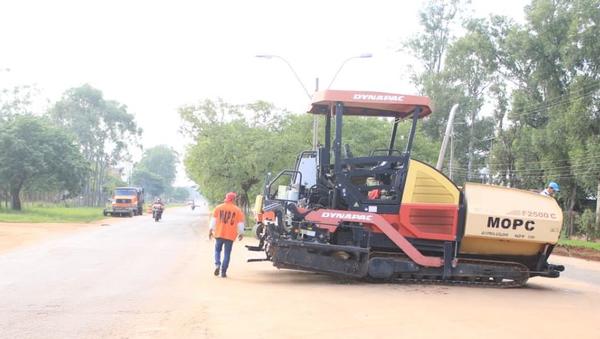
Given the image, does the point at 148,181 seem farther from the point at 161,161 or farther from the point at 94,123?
the point at 94,123

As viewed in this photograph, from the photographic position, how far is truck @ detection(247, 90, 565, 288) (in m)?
10.9

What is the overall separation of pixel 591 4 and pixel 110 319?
3688 centimetres

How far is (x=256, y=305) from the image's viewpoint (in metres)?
8.41

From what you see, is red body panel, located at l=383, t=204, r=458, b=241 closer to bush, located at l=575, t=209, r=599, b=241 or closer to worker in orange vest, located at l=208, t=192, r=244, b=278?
worker in orange vest, located at l=208, t=192, r=244, b=278

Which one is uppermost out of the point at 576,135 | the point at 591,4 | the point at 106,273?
the point at 591,4

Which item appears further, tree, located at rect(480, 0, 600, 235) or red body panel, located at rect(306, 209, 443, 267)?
tree, located at rect(480, 0, 600, 235)

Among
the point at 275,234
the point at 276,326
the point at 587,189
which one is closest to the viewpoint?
the point at 276,326

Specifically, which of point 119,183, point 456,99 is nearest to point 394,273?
point 456,99

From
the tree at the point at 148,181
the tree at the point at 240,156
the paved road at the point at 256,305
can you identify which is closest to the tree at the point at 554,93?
the tree at the point at 240,156

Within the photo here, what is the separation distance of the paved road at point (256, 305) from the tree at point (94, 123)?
63115 millimetres

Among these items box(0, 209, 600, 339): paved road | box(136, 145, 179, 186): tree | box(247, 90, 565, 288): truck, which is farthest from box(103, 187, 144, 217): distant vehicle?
box(136, 145, 179, 186): tree

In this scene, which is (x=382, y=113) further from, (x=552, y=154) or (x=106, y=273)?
(x=552, y=154)

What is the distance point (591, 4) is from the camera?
36156 mm

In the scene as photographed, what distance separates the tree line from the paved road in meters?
31.8
